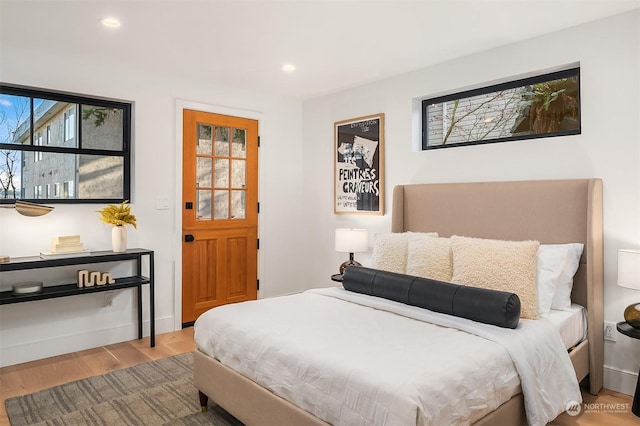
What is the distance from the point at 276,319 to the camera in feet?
7.75

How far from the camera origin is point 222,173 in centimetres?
447

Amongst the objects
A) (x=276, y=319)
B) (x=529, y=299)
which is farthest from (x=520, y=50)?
(x=276, y=319)

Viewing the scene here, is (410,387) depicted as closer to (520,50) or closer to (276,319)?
(276,319)

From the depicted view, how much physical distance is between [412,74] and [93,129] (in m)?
2.94

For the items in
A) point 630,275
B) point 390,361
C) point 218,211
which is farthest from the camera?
point 218,211

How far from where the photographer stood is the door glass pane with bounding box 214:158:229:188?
443cm

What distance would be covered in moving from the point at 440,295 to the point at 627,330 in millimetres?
1099

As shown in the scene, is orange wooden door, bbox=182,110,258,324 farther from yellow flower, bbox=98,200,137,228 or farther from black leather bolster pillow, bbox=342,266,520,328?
black leather bolster pillow, bbox=342,266,520,328

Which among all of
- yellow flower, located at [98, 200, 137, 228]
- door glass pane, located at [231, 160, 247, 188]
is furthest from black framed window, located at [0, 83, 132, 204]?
door glass pane, located at [231, 160, 247, 188]

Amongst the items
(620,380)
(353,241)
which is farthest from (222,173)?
(620,380)

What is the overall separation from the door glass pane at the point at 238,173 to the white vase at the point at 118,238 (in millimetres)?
1332

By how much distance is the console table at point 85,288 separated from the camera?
3002mm

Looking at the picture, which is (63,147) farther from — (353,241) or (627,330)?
(627,330)

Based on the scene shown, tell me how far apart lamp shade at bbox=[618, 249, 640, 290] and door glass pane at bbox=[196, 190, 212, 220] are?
11.5 feet
